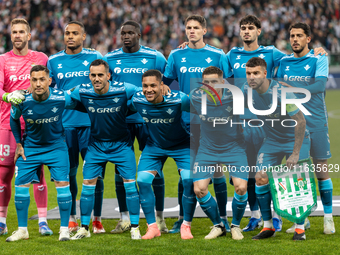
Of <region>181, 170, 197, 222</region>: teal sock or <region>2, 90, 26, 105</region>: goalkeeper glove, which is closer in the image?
<region>2, 90, 26, 105</region>: goalkeeper glove

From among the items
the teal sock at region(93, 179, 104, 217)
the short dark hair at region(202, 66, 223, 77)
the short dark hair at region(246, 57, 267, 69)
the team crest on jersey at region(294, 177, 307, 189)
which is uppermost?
the short dark hair at region(246, 57, 267, 69)

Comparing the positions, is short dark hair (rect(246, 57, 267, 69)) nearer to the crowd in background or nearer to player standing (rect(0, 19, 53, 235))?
player standing (rect(0, 19, 53, 235))

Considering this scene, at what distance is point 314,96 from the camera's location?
5641 millimetres

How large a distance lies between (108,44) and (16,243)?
50.5 ft

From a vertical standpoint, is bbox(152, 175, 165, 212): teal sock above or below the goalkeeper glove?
below

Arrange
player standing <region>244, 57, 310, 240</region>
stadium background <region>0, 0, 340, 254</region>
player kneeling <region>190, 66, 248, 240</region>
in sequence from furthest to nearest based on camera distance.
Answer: stadium background <region>0, 0, 340, 254</region> → player kneeling <region>190, 66, 248, 240</region> → player standing <region>244, 57, 310, 240</region>

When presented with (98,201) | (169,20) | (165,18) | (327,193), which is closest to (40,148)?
(98,201)

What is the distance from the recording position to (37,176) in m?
5.66

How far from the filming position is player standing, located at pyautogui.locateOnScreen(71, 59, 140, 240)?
5625mm

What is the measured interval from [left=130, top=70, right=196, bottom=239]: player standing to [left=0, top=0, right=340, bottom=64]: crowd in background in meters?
14.0

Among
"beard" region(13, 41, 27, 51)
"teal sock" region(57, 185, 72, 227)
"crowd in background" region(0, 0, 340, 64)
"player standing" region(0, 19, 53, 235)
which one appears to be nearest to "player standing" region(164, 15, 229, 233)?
"teal sock" region(57, 185, 72, 227)

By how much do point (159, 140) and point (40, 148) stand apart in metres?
1.35

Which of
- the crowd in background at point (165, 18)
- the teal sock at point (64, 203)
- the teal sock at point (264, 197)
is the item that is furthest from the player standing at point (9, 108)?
the crowd in background at point (165, 18)

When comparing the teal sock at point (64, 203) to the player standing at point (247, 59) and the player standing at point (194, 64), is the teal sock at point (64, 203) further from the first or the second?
the player standing at point (247, 59)
